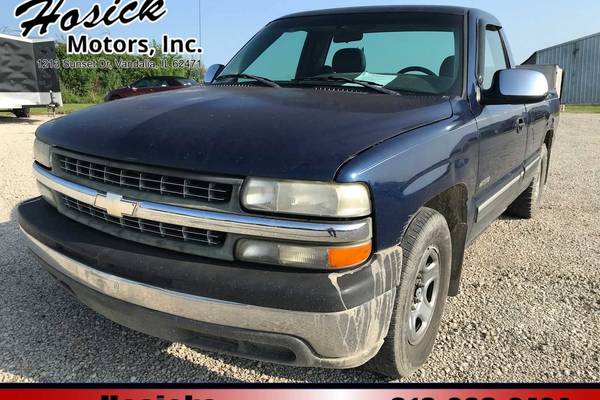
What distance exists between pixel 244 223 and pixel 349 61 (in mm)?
1842

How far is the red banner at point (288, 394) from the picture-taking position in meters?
2.25

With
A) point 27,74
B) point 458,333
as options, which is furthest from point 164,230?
point 27,74

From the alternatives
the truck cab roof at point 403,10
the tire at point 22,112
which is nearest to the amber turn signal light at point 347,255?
the truck cab roof at point 403,10

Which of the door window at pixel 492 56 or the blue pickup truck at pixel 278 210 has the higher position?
the door window at pixel 492 56

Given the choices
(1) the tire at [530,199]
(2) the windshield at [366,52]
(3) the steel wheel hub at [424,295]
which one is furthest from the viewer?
(1) the tire at [530,199]

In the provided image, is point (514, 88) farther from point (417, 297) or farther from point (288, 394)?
point (288, 394)

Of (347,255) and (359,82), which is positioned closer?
(347,255)

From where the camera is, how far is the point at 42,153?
264cm

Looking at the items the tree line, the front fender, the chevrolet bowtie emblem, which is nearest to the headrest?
the front fender

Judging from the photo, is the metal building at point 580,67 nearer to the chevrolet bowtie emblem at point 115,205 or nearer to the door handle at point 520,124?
the door handle at point 520,124

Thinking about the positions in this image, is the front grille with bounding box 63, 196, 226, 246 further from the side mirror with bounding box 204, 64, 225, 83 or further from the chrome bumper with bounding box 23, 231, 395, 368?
the side mirror with bounding box 204, 64, 225, 83

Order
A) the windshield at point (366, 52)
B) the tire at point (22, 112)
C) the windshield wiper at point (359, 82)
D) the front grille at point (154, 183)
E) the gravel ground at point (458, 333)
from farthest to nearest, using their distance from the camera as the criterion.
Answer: the tire at point (22, 112) → the windshield at point (366, 52) → the windshield wiper at point (359, 82) → the gravel ground at point (458, 333) → the front grille at point (154, 183)

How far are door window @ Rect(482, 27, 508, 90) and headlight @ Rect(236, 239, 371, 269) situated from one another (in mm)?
1809

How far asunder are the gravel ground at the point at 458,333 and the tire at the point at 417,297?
0.59ft
